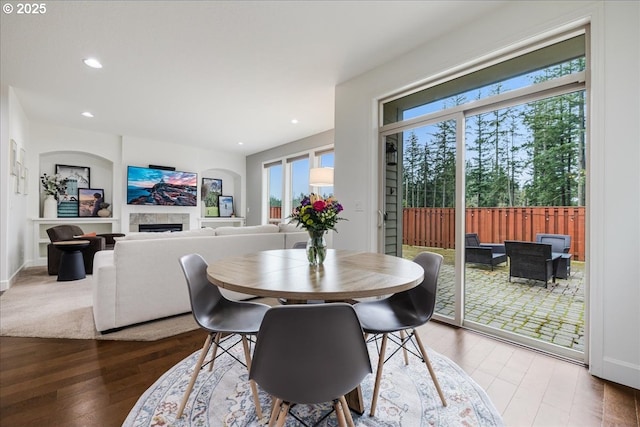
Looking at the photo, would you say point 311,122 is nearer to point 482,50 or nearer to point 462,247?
point 482,50

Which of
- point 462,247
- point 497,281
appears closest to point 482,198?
point 462,247

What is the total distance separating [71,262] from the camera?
4.17m

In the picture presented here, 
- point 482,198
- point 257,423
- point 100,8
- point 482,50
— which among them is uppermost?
point 100,8

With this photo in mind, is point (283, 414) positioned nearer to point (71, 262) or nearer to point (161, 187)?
point (71, 262)

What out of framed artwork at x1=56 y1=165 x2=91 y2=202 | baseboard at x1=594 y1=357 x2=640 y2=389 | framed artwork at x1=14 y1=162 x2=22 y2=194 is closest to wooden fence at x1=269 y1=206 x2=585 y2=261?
baseboard at x1=594 y1=357 x2=640 y2=389

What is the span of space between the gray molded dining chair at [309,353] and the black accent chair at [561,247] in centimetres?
213

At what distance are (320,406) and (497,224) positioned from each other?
6.86 ft

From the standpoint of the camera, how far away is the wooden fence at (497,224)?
2182 millimetres

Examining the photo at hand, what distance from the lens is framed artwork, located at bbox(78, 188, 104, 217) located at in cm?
586

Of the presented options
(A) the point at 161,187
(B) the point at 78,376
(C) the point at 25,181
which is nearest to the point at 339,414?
(B) the point at 78,376

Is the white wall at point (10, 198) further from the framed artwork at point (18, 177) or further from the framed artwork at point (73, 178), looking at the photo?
the framed artwork at point (73, 178)

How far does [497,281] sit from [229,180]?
23.2 feet

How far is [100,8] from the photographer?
225cm

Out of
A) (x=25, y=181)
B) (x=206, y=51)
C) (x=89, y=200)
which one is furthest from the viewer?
(x=89, y=200)
